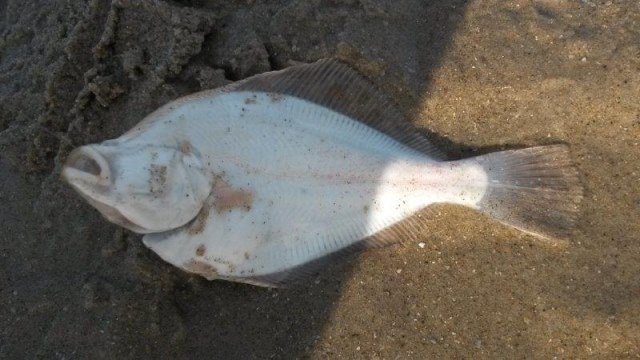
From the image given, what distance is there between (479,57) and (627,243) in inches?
48.6

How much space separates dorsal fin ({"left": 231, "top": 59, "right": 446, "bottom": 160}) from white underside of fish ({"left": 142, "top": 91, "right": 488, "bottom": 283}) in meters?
0.04

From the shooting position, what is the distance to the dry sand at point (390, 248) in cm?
243

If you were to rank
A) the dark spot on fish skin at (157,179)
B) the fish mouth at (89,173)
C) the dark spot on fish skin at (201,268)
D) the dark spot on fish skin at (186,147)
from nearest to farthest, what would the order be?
the fish mouth at (89,173) < the dark spot on fish skin at (157,179) < the dark spot on fish skin at (186,147) < the dark spot on fish skin at (201,268)

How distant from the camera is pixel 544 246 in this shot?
8.13 feet

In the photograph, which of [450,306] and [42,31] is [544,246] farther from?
[42,31]

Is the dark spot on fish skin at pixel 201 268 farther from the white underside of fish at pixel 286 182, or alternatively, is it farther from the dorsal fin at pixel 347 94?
the dorsal fin at pixel 347 94

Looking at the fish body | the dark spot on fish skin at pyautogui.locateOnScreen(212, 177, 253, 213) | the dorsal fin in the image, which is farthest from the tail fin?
the dark spot on fish skin at pyautogui.locateOnScreen(212, 177, 253, 213)

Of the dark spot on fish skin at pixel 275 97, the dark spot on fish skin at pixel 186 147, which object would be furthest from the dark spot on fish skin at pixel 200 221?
the dark spot on fish skin at pixel 275 97

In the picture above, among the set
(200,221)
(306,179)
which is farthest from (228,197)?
(306,179)

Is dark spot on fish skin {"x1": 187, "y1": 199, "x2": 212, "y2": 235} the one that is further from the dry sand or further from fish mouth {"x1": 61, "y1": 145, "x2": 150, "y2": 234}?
fish mouth {"x1": 61, "y1": 145, "x2": 150, "y2": 234}

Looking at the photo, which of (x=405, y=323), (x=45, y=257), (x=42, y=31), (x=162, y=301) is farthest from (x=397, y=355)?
(x=42, y=31)

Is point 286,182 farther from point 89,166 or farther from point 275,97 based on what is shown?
point 89,166

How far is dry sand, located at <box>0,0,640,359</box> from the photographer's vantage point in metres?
2.43

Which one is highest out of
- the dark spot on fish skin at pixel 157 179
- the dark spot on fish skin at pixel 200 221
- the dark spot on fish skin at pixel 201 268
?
the dark spot on fish skin at pixel 157 179
